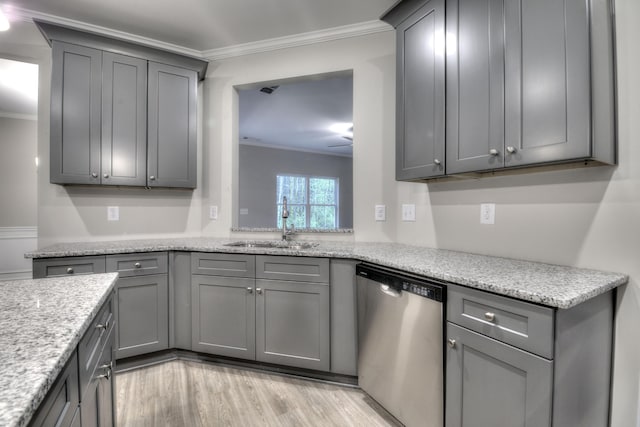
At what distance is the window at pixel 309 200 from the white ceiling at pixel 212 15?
15.7ft

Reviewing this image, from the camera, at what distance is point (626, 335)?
1.33m

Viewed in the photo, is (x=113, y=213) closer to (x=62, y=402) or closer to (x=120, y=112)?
(x=120, y=112)

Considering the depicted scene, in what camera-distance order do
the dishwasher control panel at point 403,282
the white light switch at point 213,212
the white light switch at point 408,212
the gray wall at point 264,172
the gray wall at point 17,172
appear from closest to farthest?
the dishwasher control panel at point 403,282, the white light switch at point 408,212, the white light switch at point 213,212, the gray wall at point 17,172, the gray wall at point 264,172

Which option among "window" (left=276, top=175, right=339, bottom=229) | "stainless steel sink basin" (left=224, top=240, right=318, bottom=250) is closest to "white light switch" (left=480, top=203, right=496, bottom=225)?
"stainless steel sink basin" (left=224, top=240, right=318, bottom=250)

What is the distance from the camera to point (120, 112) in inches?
98.0

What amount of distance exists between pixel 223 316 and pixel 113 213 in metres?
1.34

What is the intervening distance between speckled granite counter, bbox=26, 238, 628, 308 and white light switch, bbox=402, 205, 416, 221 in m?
0.21

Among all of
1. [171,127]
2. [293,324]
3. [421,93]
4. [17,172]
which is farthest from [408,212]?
[17,172]

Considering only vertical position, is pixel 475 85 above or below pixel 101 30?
below

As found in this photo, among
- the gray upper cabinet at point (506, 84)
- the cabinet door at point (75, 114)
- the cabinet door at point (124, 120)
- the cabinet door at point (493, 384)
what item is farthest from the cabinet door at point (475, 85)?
the cabinet door at point (75, 114)

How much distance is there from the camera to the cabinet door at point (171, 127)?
260 centimetres

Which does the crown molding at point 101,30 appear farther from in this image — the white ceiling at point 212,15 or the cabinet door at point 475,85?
the cabinet door at point 475,85

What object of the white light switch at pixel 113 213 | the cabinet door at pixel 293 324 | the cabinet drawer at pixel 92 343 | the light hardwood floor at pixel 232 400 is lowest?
the light hardwood floor at pixel 232 400

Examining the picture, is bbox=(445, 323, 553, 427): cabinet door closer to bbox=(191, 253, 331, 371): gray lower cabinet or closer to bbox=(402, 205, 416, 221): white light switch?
bbox=(191, 253, 331, 371): gray lower cabinet
